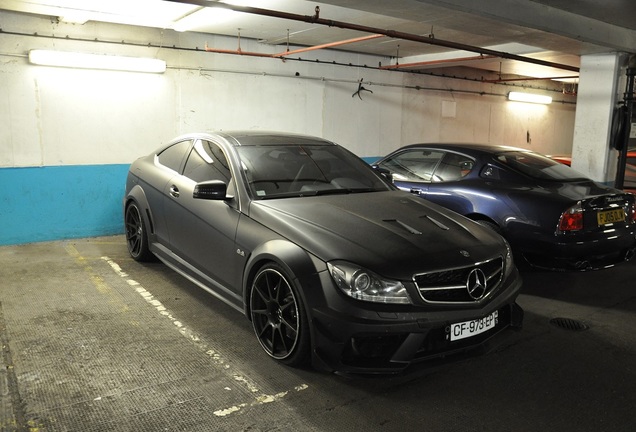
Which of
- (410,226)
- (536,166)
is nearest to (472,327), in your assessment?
(410,226)

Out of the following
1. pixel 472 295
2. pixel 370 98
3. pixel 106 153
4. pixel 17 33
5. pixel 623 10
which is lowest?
pixel 472 295

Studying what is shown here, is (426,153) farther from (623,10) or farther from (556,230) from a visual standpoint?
(623,10)

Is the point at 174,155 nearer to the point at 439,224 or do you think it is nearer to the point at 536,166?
the point at 439,224

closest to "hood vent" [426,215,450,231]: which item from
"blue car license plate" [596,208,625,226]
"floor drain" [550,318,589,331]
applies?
"floor drain" [550,318,589,331]

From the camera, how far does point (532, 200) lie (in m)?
4.79

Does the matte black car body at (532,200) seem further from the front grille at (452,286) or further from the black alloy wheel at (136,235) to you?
the black alloy wheel at (136,235)

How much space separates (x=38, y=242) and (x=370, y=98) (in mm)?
5938

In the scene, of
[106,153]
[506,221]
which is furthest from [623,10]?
[106,153]

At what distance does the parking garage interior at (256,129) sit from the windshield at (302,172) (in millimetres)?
1074

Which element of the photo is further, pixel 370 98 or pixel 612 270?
pixel 370 98

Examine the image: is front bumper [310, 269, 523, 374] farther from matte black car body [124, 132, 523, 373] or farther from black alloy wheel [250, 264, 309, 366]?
black alloy wheel [250, 264, 309, 366]

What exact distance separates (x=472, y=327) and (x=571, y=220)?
218 centimetres

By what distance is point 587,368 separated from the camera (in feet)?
11.0

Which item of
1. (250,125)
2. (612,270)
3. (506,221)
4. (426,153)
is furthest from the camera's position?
(250,125)
